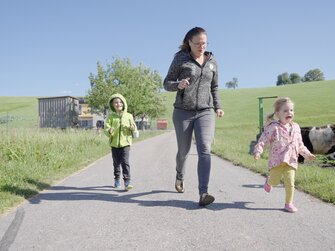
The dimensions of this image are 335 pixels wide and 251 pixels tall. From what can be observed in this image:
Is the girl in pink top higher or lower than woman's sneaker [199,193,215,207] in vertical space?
higher

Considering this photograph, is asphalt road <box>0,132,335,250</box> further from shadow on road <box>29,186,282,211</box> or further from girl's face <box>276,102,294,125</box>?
girl's face <box>276,102,294,125</box>

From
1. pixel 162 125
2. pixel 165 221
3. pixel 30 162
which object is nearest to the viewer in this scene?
pixel 165 221

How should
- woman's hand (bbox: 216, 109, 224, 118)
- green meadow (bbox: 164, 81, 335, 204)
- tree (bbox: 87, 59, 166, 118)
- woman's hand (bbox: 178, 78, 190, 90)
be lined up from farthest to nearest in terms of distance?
tree (bbox: 87, 59, 166, 118) → green meadow (bbox: 164, 81, 335, 204) → woman's hand (bbox: 216, 109, 224, 118) → woman's hand (bbox: 178, 78, 190, 90)

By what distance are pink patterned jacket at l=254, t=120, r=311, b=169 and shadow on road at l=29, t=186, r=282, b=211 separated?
0.65 metres

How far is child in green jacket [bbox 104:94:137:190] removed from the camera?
273 inches

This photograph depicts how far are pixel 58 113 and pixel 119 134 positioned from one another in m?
48.2

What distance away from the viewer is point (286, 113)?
16.3 ft

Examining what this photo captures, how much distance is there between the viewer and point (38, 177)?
25.6 feet

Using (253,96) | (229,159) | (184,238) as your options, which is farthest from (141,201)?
(253,96)

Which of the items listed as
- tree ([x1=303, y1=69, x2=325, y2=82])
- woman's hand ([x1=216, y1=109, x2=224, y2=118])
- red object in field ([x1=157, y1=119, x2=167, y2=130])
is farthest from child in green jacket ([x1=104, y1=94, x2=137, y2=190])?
tree ([x1=303, y1=69, x2=325, y2=82])

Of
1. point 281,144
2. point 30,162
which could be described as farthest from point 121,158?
point 30,162

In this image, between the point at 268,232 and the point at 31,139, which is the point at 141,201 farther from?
the point at 31,139

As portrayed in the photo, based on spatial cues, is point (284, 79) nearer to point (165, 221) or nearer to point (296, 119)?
point (296, 119)

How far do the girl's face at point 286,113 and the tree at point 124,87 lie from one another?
45484 millimetres
